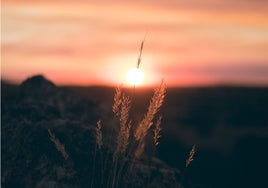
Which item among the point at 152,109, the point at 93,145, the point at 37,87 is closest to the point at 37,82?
the point at 37,87

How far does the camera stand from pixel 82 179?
5.86 meters

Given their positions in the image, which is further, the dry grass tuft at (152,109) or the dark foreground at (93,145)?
the dark foreground at (93,145)

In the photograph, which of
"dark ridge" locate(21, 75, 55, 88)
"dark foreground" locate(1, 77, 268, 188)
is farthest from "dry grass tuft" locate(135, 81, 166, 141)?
"dark ridge" locate(21, 75, 55, 88)

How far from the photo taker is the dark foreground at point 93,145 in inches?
235

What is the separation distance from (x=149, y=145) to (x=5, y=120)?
1788 mm

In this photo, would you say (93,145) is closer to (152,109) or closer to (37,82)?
(152,109)

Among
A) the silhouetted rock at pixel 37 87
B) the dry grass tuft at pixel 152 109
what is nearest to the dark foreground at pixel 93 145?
the silhouetted rock at pixel 37 87

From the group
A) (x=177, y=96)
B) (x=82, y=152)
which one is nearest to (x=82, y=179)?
(x=82, y=152)

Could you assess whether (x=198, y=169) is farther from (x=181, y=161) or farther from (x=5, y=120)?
(x=5, y=120)

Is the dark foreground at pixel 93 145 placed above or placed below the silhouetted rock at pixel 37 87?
below

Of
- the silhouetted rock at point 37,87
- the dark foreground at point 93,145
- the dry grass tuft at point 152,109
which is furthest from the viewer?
the silhouetted rock at point 37,87

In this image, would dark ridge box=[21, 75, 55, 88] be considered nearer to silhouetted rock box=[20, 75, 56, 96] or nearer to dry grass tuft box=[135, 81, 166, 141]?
silhouetted rock box=[20, 75, 56, 96]

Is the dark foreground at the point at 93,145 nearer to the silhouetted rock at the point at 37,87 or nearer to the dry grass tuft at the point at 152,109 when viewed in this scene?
the silhouetted rock at the point at 37,87

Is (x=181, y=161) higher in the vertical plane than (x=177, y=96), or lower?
lower
